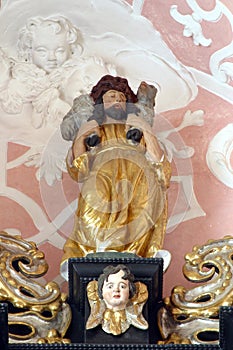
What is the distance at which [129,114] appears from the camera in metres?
7.80

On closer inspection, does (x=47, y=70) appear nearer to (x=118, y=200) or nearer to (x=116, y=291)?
(x=118, y=200)

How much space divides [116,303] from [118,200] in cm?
57

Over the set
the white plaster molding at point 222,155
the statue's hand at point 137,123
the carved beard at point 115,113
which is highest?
the carved beard at point 115,113

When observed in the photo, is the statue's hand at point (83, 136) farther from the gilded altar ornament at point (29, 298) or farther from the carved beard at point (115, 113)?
the gilded altar ornament at point (29, 298)

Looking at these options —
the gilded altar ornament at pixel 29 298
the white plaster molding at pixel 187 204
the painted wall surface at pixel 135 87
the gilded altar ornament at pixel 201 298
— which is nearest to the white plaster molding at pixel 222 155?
the painted wall surface at pixel 135 87

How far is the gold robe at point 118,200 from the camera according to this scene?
7.41m

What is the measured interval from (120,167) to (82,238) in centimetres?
36

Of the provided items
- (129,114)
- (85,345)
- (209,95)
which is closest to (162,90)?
(209,95)

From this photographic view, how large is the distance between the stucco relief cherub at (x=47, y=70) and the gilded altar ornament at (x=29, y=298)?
1078 mm

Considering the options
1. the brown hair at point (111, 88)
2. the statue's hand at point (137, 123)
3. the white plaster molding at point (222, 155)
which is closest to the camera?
the statue's hand at point (137, 123)

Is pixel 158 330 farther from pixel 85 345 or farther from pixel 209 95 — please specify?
pixel 209 95

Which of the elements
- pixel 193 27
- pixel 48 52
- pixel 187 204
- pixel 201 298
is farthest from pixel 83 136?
pixel 193 27

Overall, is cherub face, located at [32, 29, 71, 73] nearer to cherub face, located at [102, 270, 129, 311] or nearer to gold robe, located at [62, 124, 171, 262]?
gold robe, located at [62, 124, 171, 262]

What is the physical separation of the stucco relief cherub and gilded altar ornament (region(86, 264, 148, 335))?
4.80 feet
